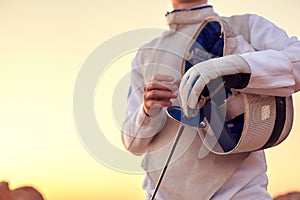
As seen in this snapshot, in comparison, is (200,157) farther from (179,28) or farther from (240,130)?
(179,28)

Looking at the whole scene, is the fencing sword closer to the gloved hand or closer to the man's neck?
the gloved hand

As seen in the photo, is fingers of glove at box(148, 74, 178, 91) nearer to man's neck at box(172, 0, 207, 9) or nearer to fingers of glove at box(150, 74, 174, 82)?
fingers of glove at box(150, 74, 174, 82)

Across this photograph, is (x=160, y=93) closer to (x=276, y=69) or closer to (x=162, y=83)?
(x=162, y=83)

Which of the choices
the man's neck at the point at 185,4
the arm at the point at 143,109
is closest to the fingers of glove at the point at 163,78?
the arm at the point at 143,109

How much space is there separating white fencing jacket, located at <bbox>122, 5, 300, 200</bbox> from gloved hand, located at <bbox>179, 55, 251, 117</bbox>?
0.07 ft

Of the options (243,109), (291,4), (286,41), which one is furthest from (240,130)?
→ (291,4)

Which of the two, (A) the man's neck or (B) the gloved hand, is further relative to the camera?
(A) the man's neck

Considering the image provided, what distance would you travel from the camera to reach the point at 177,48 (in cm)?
77

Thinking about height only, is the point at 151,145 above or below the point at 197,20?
below

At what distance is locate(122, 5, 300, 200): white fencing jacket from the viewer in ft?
2.16

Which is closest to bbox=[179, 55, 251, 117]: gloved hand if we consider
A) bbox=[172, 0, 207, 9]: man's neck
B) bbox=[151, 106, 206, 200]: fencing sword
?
bbox=[151, 106, 206, 200]: fencing sword

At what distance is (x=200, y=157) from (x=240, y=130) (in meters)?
0.08

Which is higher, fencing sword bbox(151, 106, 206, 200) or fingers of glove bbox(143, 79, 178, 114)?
fingers of glove bbox(143, 79, 178, 114)

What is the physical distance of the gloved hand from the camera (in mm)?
597
